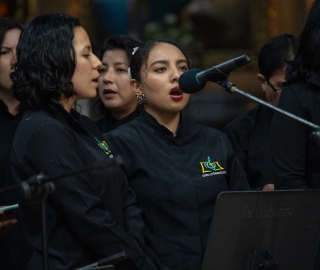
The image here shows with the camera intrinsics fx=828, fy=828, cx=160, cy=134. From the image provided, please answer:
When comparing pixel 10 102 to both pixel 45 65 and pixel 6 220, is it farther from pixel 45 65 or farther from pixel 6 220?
pixel 45 65

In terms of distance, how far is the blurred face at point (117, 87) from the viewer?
4.61 metres

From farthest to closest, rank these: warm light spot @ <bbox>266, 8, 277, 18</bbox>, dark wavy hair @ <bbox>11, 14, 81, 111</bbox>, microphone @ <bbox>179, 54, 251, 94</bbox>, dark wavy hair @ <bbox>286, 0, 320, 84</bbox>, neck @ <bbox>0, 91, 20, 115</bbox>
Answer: warm light spot @ <bbox>266, 8, 277, 18</bbox>
neck @ <bbox>0, 91, 20, 115</bbox>
dark wavy hair @ <bbox>286, 0, 320, 84</bbox>
dark wavy hair @ <bbox>11, 14, 81, 111</bbox>
microphone @ <bbox>179, 54, 251, 94</bbox>

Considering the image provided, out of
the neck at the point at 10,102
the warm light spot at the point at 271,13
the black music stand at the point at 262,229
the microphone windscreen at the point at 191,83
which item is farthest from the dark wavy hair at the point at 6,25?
the warm light spot at the point at 271,13

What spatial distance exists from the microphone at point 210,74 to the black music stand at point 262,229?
15.8 inches

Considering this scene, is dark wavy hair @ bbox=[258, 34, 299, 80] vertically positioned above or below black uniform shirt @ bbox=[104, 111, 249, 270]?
above

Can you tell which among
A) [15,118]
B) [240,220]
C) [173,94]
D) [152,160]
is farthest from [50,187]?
[15,118]

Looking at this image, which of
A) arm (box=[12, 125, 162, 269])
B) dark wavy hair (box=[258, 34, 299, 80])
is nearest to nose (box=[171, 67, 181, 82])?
arm (box=[12, 125, 162, 269])

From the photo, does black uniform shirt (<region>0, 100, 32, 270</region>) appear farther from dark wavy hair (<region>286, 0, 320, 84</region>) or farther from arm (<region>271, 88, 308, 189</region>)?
dark wavy hair (<region>286, 0, 320, 84</region>)

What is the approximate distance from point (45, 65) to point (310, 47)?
1.11 m

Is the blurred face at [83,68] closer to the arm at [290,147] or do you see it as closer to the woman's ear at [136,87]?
the woman's ear at [136,87]

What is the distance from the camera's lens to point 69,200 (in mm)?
2975

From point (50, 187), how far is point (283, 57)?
8.07 feet

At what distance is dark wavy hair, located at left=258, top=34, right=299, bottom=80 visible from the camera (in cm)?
465

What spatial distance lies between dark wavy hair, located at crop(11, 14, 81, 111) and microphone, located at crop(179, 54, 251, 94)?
48cm
